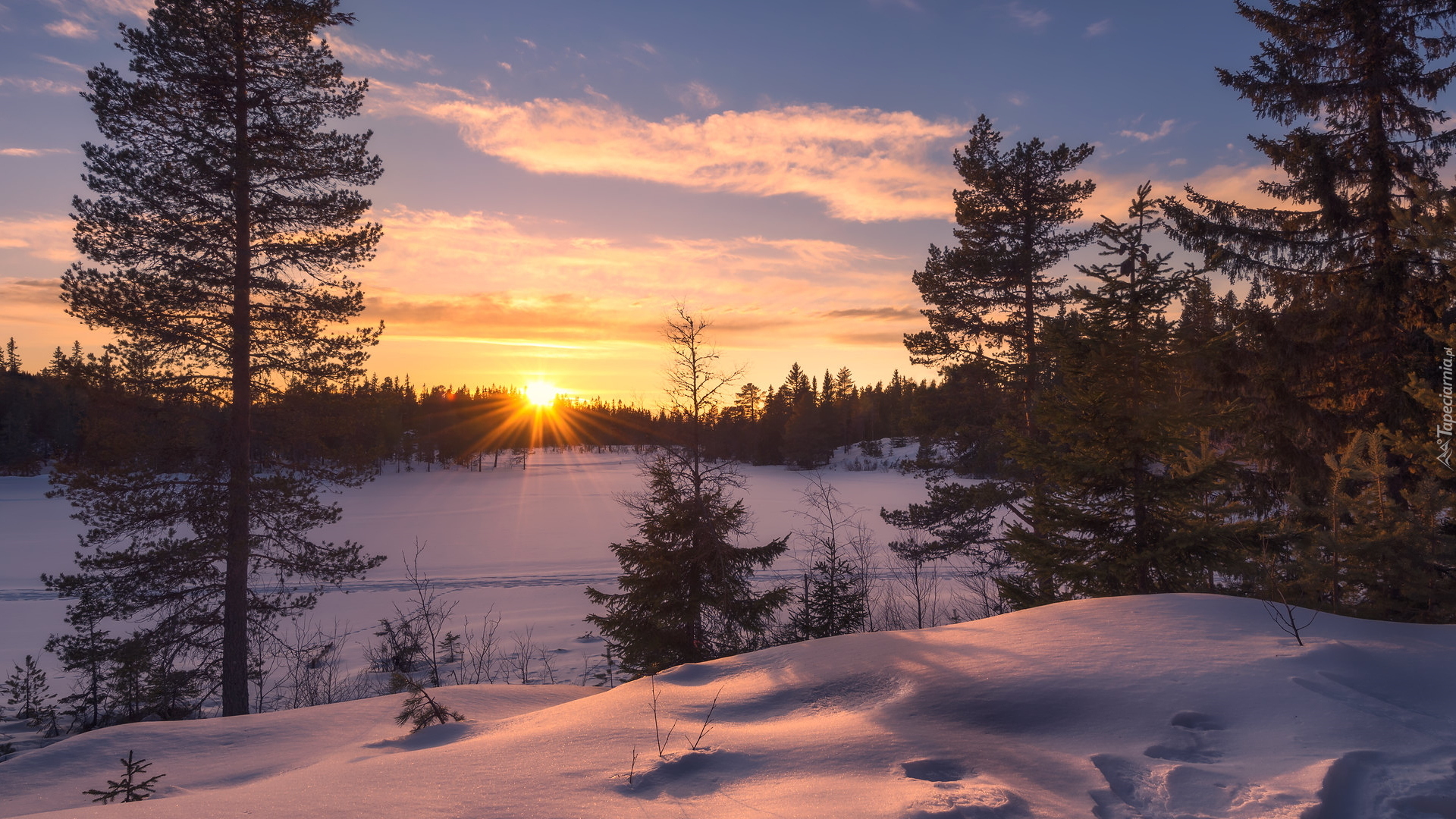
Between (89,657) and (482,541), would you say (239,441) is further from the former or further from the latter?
(482,541)

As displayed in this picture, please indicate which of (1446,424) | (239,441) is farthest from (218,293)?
(1446,424)

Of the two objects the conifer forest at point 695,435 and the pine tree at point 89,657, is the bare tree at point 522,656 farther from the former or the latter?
the pine tree at point 89,657

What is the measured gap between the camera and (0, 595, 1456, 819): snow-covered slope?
99.3 inches

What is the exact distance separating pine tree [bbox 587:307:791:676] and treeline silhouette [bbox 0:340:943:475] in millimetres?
1086

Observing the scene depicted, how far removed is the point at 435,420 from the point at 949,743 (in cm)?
10127

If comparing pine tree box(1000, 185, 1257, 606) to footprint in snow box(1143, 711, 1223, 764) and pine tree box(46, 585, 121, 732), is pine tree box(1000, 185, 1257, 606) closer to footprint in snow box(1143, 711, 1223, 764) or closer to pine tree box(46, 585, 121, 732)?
footprint in snow box(1143, 711, 1223, 764)

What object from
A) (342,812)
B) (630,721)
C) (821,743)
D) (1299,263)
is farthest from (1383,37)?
(342,812)

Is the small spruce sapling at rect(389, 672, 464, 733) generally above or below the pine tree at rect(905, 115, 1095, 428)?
below

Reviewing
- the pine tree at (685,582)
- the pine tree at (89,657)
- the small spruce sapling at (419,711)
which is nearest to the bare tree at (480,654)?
the pine tree at (685,582)

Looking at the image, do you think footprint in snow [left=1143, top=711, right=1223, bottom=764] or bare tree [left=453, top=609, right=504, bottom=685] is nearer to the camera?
footprint in snow [left=1143, top=711, right=1223, bottom=764]

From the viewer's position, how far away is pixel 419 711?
5.04 meters

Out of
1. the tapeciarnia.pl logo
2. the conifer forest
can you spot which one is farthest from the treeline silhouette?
the tapeciarnia.pl logo

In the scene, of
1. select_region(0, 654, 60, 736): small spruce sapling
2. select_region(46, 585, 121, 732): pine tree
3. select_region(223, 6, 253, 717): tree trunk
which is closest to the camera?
select_region(46, 585, 121, 732): pine tree

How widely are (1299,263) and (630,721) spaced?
12.8 m
